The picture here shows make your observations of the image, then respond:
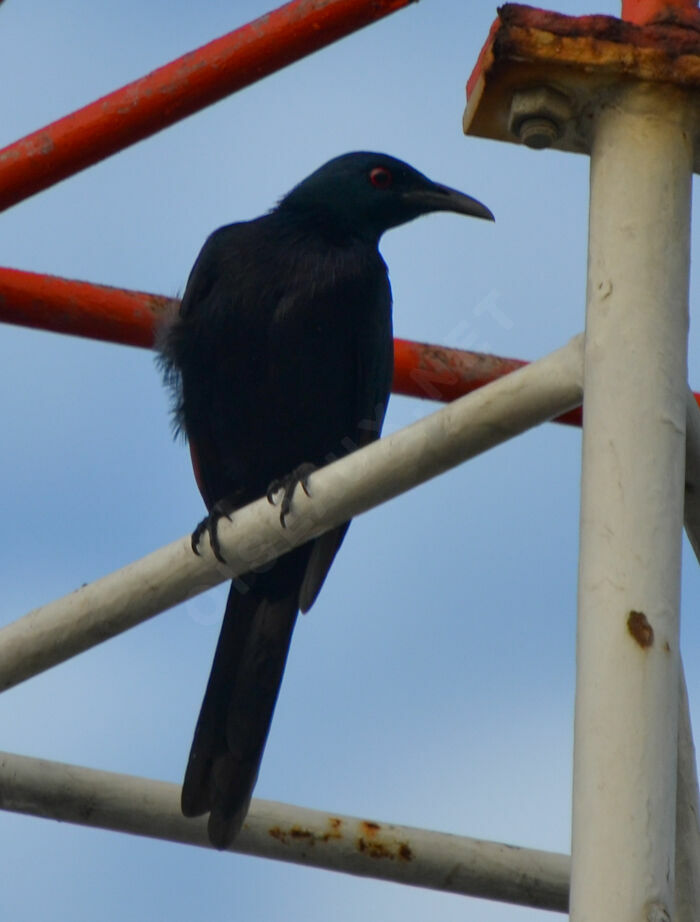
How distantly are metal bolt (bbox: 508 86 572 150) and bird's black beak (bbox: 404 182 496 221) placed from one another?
114 inches

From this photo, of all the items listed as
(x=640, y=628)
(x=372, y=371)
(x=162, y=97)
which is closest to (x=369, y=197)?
(x=372, y=371)

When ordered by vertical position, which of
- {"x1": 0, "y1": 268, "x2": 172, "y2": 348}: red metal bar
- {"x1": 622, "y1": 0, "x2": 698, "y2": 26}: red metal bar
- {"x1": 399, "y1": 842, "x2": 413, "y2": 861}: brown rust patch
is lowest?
{"x1": 399, "y1": 842, "x2": 413, "y2": 861}: brown rust patch

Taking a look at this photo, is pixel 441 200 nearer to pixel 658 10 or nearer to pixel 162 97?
pixel 162 97

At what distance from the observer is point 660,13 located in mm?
2643

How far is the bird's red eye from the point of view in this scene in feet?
18.4

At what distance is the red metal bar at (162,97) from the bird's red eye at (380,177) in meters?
2.37

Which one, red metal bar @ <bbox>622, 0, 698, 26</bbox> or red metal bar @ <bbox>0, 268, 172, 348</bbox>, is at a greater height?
red metal bar @ <bbox>622, 0, 698, 26</bbox>

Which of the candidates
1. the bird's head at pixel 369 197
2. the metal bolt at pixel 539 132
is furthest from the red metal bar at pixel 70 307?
the bird's head at pixel 369 197

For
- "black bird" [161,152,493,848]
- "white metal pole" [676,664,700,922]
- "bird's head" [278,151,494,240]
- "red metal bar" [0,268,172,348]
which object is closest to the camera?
"white metal pole" [676,664,700,922]

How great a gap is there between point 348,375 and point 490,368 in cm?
169

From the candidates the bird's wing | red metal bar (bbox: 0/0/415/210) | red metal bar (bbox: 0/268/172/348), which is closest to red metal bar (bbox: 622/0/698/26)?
red metal bar (bbox: 0/0/415/210)

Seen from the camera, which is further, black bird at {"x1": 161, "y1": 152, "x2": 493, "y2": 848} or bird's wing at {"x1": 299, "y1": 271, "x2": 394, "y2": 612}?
bird's wing at {"x1": 299, "y1": 271, "x2": 394, "y2": 612}

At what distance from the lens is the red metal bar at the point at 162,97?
3.14 metres

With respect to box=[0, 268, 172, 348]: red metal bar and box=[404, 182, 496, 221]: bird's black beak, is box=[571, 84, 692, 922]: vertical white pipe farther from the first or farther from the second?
box=[404, 182, 496, 221]: bird's black beak
